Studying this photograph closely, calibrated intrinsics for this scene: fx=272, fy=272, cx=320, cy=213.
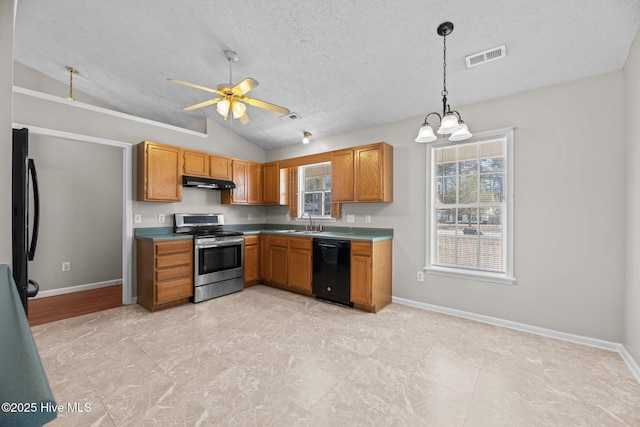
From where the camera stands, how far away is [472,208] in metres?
3.44

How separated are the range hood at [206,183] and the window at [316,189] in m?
1.29

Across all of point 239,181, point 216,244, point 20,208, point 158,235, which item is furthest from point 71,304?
point 20,208

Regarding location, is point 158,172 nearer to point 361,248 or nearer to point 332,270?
point 332,270

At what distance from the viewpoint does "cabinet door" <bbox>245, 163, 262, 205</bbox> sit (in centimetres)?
522

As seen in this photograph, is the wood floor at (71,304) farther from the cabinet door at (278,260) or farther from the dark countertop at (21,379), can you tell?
the dark countertop at (21,379)

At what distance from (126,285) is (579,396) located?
5.02 metres

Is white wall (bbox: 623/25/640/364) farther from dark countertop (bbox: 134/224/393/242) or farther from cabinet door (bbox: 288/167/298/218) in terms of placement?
cabinet door (bbox: 288/167/298/218)

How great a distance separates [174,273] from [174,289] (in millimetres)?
218

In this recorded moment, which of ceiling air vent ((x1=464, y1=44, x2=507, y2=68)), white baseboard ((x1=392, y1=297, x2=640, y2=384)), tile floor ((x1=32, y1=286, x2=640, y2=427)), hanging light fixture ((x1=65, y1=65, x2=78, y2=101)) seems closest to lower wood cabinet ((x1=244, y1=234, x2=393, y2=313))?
tile floor ((x1=32, y1=286, x2=640, y2=427))

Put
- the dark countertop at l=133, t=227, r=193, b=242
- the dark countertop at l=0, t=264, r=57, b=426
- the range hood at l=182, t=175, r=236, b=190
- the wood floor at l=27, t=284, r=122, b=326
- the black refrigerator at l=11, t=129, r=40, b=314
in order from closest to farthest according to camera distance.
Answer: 1. the dark countertop at l=0, t=264, r=57, b=426
2. the black refrigerator at l=11, t=129, r=40, b=314
3. the wood floor at l=27, t=284, r=122, b=326
4. the dark countertop at l=133, t=227, r=193, b=242
5. the range hood at l=182, t=175, r=236, b=190

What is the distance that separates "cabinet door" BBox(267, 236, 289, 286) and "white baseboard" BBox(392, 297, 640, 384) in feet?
6.49

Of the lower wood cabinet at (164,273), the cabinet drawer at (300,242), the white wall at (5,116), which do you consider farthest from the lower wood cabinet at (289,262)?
the white wall at (5,116)

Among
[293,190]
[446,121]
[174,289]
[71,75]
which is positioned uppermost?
[71,75]

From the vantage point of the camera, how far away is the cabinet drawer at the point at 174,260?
3.61 meters
